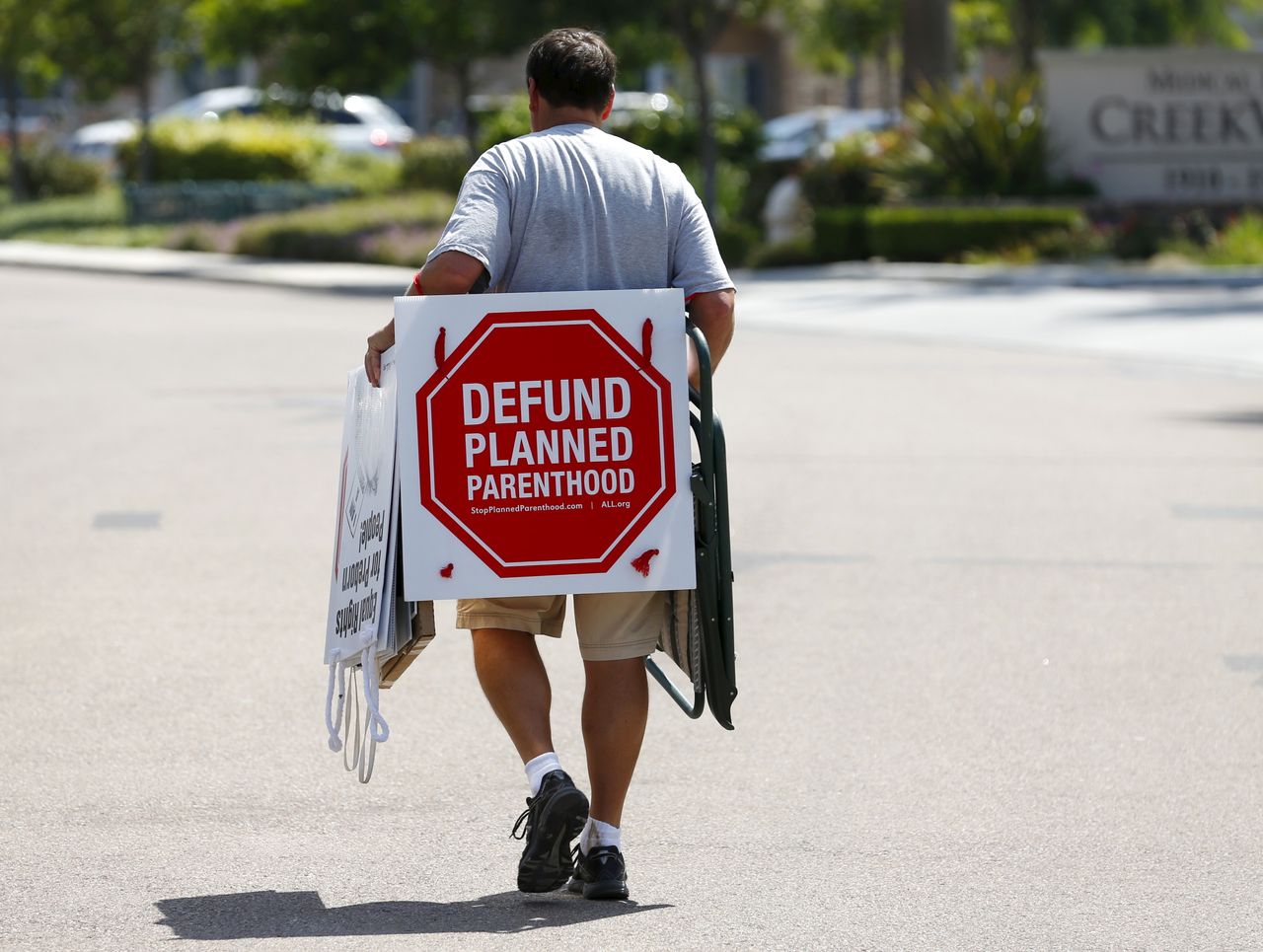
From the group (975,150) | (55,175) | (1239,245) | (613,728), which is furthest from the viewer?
(55,175)

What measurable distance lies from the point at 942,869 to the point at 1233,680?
7.70 ft

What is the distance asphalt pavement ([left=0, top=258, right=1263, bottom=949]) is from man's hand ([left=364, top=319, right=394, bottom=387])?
1.07 metres

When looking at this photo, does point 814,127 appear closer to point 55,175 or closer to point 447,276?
point 55,175

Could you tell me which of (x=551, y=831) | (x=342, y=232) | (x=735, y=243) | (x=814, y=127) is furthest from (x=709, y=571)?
(x=814, y=127)

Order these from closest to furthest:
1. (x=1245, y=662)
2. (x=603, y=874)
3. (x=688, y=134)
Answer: (x=603, y=874) → (x=1245, y=662) → (x=688, y=134)

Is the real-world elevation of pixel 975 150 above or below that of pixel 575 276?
above

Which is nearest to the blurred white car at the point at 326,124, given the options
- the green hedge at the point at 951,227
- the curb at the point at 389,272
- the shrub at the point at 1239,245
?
the curb at the point at 389,272

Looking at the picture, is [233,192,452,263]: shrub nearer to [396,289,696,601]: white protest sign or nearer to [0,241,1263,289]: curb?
[0,241,1263,289]: curb

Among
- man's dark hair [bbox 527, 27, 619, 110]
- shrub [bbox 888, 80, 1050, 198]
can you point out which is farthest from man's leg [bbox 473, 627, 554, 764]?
shrub [bbox 888, 80, 1050, 198]

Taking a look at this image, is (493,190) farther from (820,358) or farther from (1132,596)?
(820,358)

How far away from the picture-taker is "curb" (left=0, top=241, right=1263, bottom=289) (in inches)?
958

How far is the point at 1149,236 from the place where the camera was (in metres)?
26.8

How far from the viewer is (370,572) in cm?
471

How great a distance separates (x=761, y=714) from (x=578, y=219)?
86.6 inches
